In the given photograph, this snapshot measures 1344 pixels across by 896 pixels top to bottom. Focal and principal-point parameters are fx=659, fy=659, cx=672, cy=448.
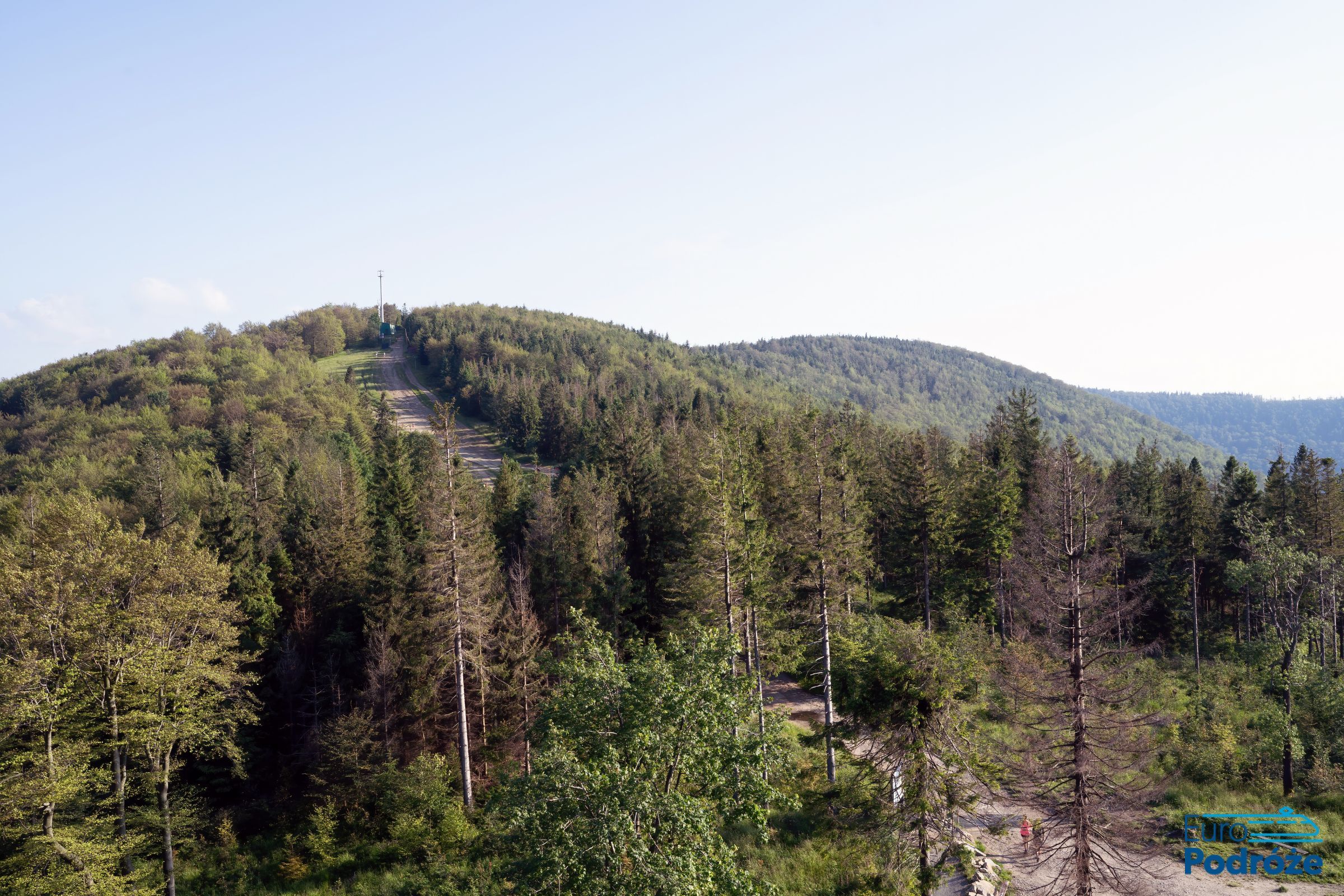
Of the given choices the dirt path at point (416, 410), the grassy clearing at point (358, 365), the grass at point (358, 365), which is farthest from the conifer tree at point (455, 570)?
the grassy clearing at point (358, 365)

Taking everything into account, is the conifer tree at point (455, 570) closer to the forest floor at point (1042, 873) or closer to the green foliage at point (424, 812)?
the green foliage at point (424, 812)

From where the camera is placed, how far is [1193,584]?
5006 cm

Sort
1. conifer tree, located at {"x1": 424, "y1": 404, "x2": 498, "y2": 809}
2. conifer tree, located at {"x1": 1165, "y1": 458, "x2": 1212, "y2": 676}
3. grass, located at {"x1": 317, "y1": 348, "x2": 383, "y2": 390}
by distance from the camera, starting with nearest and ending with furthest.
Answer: conifer tree, located at {"x1": 424, "y1": 404, "x2": 498, "y2": 809}
conifer tree, located at {"x1": 1165, "y1": 458, "x2": 1212, "y2": 676}
grass, located at {"x1": 317, "y1": 348, "x2": 383, "y2": 390}

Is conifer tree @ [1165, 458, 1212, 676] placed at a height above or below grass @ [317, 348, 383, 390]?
below

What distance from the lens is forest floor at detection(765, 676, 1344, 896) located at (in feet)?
74.3

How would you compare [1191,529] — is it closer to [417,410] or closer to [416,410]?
[417,410]

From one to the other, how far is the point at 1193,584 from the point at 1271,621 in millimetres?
10485

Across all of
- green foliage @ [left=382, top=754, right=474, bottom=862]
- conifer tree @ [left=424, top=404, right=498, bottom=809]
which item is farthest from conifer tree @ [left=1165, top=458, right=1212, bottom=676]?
green foliage @ [left=382, top=754, right=474, bottom=862]

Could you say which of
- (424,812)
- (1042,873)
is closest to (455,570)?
(424,812)

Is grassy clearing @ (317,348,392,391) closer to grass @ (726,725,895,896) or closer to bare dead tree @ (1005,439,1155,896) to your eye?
grass @ (726,725,895,896)

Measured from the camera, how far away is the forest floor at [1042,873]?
22641mm

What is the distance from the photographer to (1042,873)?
24.7 metres

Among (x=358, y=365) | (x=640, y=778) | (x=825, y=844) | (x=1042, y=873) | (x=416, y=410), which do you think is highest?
(x=358, y=365)

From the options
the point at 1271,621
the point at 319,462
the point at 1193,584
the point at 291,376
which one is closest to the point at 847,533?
the point at 1271,621
